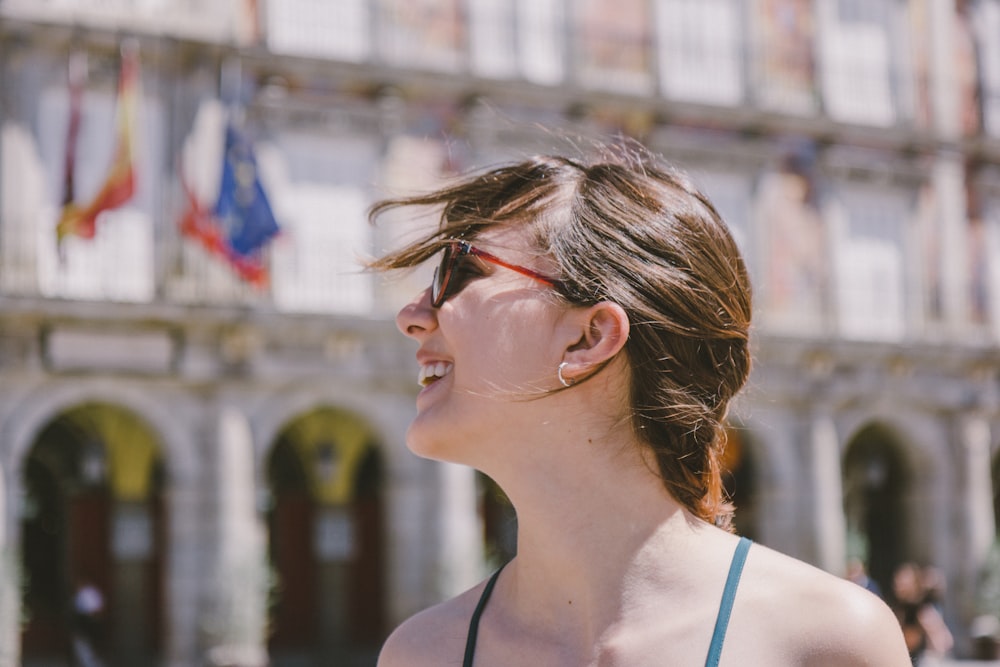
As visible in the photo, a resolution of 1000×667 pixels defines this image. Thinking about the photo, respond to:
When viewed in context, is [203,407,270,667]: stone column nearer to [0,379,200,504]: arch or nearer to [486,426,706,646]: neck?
[0,379,200,504]: arch

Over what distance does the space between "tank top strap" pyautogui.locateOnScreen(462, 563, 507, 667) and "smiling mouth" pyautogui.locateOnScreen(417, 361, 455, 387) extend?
0.86 ft

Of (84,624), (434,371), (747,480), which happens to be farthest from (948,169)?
(434,371)

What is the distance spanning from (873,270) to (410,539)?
7802 mm

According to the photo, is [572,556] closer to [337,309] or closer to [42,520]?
[337,309]

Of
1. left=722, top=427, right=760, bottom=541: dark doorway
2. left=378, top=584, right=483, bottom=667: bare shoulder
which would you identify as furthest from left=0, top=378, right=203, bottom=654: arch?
left=378, top=584, right=483, bottom=667: bare shoulder

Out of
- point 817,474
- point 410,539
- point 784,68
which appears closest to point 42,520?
point 410,539

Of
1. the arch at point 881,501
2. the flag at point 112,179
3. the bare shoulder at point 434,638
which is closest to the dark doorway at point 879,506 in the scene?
the arch at point 881,501

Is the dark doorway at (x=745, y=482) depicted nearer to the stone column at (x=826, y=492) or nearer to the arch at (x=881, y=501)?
the stone column at (x=826, y=492)

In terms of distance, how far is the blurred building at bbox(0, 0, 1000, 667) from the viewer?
14.7 meters

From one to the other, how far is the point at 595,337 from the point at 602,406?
0.08 m

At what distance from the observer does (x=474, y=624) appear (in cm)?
161

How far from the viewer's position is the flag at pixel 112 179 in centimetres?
1378

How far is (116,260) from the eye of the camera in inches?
595

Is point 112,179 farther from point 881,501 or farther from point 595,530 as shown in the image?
point 595,530
